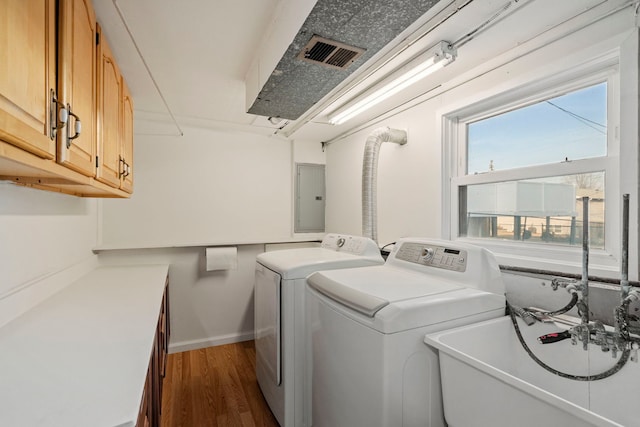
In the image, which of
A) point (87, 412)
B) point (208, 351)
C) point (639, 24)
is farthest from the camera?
point (208, 351)

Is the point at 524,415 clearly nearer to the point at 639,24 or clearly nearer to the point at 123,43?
the point at 639,24

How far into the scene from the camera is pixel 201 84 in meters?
2.15

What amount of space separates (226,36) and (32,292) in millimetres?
1635

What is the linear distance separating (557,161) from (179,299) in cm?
318

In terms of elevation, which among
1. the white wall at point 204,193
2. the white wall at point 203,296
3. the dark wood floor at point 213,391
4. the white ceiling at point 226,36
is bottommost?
the dark wood floor at point 213,391

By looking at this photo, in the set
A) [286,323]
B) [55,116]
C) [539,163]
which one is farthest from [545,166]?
[55,116]

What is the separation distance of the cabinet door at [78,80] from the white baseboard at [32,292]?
2.24ft

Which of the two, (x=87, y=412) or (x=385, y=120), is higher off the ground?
(x=385, y=120)

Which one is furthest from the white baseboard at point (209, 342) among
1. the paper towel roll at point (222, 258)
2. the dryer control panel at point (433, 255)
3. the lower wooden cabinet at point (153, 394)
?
the dryer control panel at point (433, 255)

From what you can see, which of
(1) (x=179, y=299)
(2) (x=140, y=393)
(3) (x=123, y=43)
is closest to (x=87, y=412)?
(2) (x=140, y=393)

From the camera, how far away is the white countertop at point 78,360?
722mm

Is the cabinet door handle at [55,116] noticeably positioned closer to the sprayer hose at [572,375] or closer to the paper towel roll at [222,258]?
the sprayer hose at [572,375]

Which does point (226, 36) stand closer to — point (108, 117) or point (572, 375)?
point (108, 117)

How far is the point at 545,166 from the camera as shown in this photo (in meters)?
1.58
